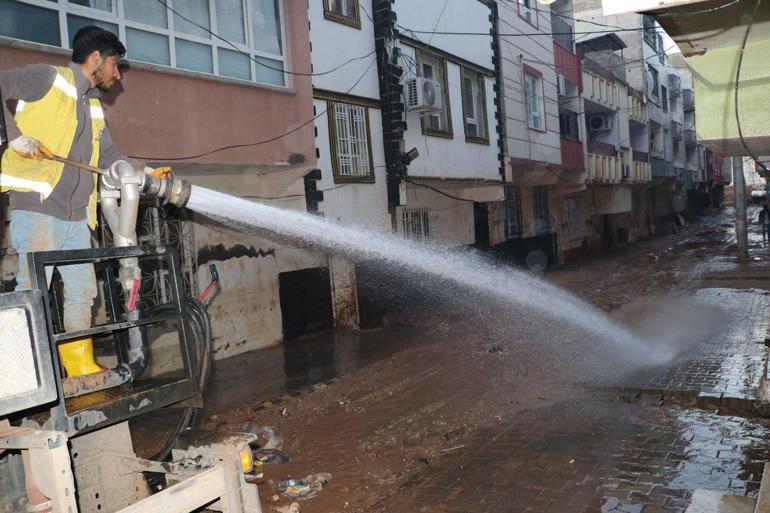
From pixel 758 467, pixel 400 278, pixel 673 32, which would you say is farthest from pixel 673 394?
pixel 400 278

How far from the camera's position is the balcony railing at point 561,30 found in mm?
23084

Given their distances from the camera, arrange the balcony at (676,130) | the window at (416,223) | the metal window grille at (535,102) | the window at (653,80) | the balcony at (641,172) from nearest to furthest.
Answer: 1. the window at (416,223)
2. the metal window grille at (535,102)
3. the balcony at (641,172)
4. the window at (653,80)
5. the balcony at (676,130)

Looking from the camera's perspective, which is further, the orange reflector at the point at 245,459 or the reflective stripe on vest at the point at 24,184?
the reflective stripe on vest at the point at 24,184

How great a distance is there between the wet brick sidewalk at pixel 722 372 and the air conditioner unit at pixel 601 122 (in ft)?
65.1

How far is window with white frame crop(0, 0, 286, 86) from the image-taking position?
23.3 ft

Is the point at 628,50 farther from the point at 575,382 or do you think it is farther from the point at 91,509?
the point at 91,509

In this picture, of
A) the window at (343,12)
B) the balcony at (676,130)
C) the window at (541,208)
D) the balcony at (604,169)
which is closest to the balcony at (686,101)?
the balcony at (676,130)

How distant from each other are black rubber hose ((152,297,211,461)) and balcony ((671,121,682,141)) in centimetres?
4664

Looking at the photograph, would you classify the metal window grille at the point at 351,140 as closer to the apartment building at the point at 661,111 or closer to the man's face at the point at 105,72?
the man's face at the point at 105,72

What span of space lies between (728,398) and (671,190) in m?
45.0

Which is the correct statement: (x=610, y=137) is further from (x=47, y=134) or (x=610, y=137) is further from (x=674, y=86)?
(x=47, y=134)

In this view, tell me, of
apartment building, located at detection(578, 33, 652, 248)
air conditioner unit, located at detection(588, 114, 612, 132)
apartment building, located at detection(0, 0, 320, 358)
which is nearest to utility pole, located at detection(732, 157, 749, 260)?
apartment building, located at detection(578, 33, 652, 248)

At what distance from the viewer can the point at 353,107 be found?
1268 cm

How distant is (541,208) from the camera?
2352 centimetres
